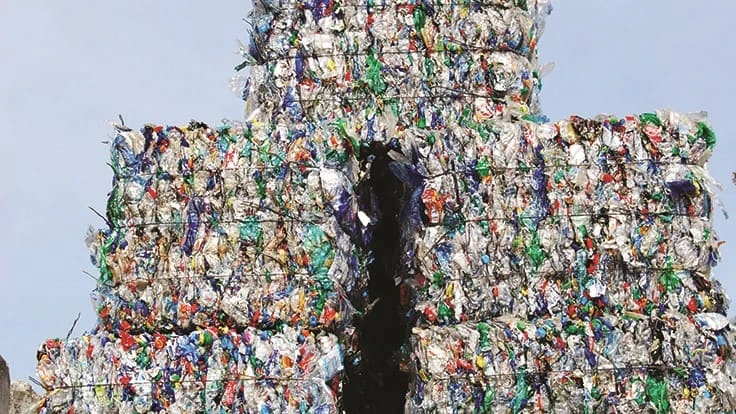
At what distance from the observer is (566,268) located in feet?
16.9

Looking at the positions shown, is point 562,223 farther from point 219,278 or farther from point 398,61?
point 219,278

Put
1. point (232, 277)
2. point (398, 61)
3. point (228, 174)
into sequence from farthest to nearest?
point (398, 61) → point (228, 174) → point (232, 277)

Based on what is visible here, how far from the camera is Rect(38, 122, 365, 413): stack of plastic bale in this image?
4949 mm

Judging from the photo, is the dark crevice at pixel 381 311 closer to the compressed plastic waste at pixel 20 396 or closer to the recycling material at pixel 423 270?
the recycling material at pixel 423 270

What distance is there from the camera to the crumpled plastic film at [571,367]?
4.98 metres

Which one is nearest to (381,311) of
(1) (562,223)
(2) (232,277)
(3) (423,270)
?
(3) (423,270)

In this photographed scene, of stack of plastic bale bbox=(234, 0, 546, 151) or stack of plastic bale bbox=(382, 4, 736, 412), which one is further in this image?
stack of plastic bale bbox=(234, 0, 546, 151)

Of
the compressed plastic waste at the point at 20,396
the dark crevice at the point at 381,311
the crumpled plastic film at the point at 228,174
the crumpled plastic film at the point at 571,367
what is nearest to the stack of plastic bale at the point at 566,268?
the crumpled plastic film at the point at 571,367

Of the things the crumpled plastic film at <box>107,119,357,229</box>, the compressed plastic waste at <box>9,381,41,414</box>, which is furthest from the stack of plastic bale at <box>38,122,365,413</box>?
the compressed plastic waste at <box>9,381,41,414</box>

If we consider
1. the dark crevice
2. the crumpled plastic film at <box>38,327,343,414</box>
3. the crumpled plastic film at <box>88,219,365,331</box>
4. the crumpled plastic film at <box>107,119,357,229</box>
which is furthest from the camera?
the dark crevice

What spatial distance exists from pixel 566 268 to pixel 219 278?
1.55 m

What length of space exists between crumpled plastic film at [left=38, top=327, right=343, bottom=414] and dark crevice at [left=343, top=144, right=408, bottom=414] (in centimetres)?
62

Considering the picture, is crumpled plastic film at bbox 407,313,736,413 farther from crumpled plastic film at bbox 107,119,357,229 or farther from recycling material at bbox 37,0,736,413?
crumpled plastic film at bbox 107,119,357,229

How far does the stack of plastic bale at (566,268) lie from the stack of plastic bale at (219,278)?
1.37 feet
